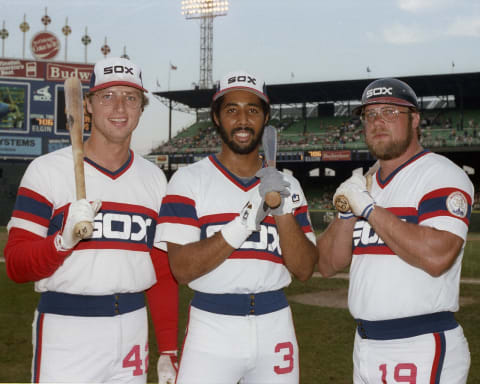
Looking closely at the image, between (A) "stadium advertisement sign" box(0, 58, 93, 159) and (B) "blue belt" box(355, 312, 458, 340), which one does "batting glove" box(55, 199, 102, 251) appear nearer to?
(B) "blue belt" box(355, 312, 458, 340)

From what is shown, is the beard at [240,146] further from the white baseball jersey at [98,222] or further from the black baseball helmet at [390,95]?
the black baseball helmet at [390,95]

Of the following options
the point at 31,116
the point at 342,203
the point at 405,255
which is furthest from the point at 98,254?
the point at 31,116

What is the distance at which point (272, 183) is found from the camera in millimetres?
3225

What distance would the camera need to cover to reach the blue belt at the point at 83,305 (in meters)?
3.46

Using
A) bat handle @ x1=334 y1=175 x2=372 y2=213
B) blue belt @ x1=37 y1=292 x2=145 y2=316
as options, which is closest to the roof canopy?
bat handle @ x1=334 y1=175 x2=372 y2=213

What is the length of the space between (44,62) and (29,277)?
38141mm

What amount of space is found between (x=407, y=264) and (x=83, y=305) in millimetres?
2125

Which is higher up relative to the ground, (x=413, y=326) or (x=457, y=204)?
(x=457, y=204)

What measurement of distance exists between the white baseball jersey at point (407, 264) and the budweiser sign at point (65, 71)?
36.6 m

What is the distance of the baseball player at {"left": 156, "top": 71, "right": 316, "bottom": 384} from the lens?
11.0 feet

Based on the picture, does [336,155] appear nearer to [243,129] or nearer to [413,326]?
[243,129]

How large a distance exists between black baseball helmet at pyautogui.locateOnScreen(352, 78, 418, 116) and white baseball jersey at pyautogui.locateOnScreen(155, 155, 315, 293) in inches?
33.6

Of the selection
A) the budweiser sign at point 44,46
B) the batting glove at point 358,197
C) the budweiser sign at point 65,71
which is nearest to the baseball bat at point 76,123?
the batting glove at point 358,197

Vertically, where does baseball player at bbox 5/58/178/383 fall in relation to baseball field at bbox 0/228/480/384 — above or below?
above
